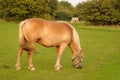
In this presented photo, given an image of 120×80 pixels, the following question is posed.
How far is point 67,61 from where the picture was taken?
1370 cm

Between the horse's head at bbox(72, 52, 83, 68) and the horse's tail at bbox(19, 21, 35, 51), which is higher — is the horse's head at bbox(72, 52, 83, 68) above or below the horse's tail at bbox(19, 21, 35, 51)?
below

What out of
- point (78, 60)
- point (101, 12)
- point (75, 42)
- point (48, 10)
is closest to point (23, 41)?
point (75, 42)

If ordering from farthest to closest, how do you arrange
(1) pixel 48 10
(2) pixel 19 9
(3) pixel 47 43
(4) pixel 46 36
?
(1) pixel 48 10
(2) pixel 19 9
(3) pixel 47 43
(4) pixel 46 36

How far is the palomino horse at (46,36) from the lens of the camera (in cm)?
1062

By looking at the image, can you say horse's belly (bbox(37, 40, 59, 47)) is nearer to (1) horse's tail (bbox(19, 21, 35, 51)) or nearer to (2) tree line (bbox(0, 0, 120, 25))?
(1) horse's tail (bbox(19, 21, 35, 51))

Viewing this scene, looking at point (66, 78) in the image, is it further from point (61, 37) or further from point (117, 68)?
point (117, 68)

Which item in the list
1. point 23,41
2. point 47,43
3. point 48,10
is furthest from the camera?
point 48,10

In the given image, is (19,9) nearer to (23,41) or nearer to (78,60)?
(78,60)

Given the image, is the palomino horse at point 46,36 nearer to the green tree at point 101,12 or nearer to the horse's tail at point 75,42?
the horse's tail at point 75,42

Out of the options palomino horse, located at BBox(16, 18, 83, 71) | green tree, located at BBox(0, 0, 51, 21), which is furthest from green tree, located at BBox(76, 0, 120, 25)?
palomino horse, located at BBox(16, 18, 83, 71)

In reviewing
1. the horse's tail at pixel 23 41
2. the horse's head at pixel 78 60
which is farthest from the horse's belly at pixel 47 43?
the horse's head at pixel 78 60

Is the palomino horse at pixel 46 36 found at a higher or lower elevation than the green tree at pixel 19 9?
higher

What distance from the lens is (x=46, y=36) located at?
1102cm

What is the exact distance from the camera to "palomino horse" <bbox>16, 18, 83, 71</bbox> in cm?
1062
